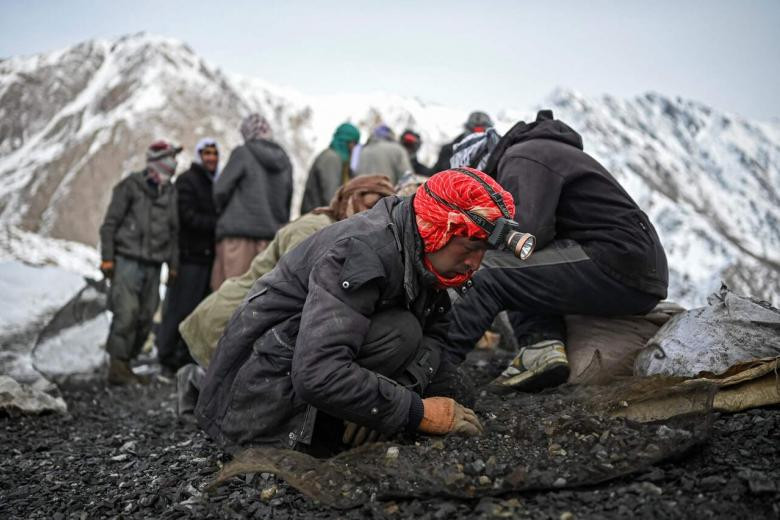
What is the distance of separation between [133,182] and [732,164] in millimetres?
110587

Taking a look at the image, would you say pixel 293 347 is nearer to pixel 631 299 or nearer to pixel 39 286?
pixel 631 299

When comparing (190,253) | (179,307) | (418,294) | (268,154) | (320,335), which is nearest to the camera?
(320,335)

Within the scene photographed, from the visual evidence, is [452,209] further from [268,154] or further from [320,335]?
[268,154]

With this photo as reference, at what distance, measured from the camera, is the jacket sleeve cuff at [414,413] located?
2273 mm

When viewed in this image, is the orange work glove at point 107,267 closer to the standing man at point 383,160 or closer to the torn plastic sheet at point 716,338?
the standing man at point 383,160

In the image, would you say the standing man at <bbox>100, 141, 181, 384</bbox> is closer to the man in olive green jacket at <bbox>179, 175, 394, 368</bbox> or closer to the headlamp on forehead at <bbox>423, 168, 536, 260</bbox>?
the man in olive green jacket at <bbox>179, 175, 394, 368</bbox>

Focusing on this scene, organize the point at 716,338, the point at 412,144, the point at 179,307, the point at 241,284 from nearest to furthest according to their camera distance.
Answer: the point at 716,338 → the point at 241,284 → the point at 179,307 → the point at 412,144

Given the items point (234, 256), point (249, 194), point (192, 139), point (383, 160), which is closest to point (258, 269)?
point (234, 256)

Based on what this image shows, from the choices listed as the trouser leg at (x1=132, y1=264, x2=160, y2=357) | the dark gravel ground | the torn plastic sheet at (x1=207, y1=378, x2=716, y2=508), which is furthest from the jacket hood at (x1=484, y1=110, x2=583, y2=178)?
the trouser leg at (x1=132, y1=264, x2=160, y2=357)

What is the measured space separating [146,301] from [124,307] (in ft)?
0.93

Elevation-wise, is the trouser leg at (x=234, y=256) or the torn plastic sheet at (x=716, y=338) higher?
the torn plastic sheet at (x=716, y=338)

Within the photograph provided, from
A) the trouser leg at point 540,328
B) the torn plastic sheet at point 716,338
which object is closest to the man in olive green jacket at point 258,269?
the trouser leg at point 540,328

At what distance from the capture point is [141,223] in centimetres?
579

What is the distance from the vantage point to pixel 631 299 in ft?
10.5
